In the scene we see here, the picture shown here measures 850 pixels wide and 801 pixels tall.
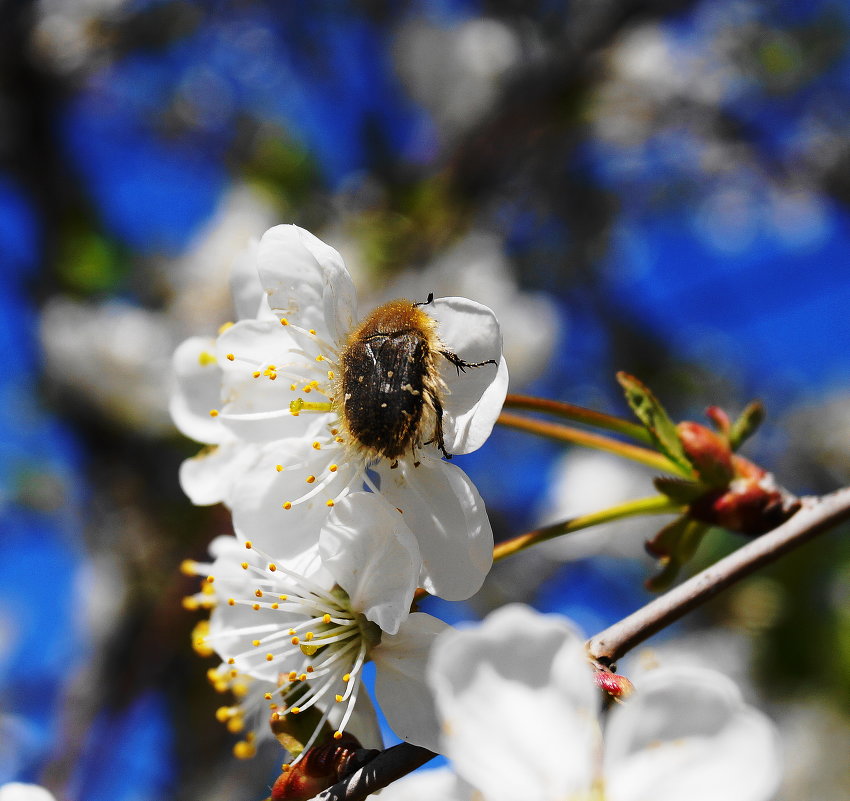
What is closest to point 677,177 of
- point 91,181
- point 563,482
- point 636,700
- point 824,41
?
point 824,41

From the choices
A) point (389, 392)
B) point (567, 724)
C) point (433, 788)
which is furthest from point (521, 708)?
point (389, 392)

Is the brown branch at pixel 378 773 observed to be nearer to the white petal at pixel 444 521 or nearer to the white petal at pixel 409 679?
the white petal at pixel 409 679

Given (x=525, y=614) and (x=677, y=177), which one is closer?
(x=525, y=614)

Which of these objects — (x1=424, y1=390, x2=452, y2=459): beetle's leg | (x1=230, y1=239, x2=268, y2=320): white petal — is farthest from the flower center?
(x1=230, y1=239, x2=268, y2=320): white petal

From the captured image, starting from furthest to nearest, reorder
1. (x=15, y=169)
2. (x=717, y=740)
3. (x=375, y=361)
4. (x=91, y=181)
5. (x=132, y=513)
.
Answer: (x=91, y=181) → (x=15, y=169) → (x=132, y=513) → (x=375, y=361) → (x=717, y=740)

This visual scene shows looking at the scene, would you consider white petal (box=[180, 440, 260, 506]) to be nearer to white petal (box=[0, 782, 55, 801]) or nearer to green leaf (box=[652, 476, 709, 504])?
white petal (box=[0, 782, 55, 801])

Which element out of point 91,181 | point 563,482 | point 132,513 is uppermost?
point 91,181

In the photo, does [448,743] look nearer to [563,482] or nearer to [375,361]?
[375,361]

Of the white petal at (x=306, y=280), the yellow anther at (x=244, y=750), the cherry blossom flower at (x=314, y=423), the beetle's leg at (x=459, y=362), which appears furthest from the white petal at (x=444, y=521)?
the yellow anther at (x=244, y=750)
